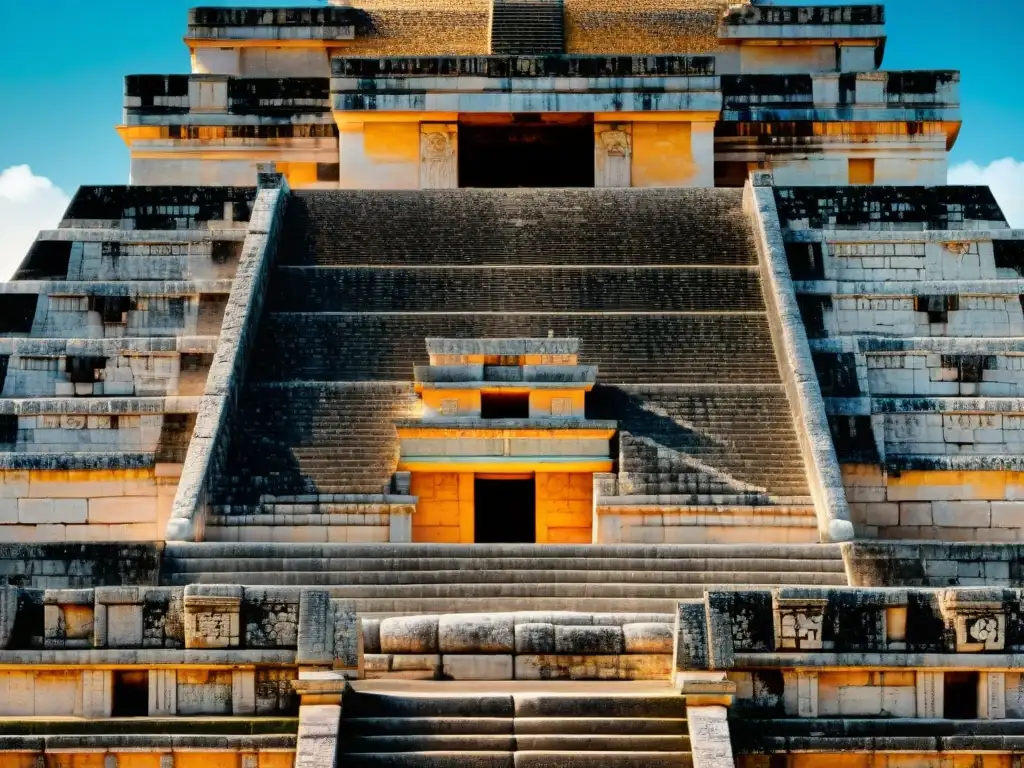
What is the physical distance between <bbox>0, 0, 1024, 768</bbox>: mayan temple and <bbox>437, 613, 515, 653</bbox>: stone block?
0.02 m

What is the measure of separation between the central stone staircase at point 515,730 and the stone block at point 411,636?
2.86 feet

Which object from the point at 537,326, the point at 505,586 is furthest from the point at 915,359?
the point at 505,586

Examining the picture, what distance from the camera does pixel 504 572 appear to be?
13.7 meters

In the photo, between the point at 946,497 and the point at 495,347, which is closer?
the point at 946,497

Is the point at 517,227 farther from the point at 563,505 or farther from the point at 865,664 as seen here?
the point at 865,664

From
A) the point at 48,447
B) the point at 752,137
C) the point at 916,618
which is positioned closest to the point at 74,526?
the point at 48,447

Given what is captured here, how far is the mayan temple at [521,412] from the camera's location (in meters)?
9.92

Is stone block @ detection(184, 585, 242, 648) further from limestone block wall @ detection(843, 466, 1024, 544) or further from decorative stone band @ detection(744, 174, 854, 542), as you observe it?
limestone block wall @ detection(843, 466, 1024, 544)

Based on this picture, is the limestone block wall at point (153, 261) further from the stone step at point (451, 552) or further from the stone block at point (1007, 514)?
the stone block at point (1007, 514)

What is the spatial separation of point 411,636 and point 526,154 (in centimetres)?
1563

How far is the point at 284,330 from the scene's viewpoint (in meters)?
18.4

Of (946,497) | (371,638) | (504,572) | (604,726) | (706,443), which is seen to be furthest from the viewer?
(946,497)

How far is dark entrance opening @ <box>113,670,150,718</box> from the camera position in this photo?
9.95m

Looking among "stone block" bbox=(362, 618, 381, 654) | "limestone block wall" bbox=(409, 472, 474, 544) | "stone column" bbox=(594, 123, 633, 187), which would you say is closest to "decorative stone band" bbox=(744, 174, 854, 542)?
"limestone block wall" bbox=(409, 472, 474, 544)
